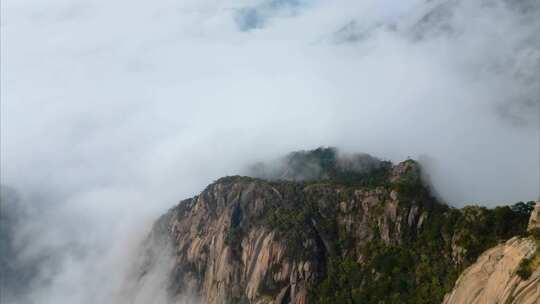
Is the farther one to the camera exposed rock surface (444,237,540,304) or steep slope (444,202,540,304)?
steep slope (444,202,540,304)

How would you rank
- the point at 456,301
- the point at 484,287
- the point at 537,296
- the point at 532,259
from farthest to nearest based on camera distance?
the point at 456,301 → the point at 484,287 → the point at 532,259 → the point at 537,296

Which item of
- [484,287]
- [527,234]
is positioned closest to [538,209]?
[527,234]

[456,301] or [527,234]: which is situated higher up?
[527,234]

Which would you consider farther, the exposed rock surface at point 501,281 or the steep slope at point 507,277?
the steep slope at point 507,277

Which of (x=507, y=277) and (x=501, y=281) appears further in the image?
(x=501, y=281)

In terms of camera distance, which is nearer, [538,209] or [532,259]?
[532,259]

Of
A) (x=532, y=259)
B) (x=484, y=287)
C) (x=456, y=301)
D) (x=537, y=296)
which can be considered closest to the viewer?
(x=537, y=296)

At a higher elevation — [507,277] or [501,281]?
[507,277]

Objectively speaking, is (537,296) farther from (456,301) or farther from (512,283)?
(456,301)
